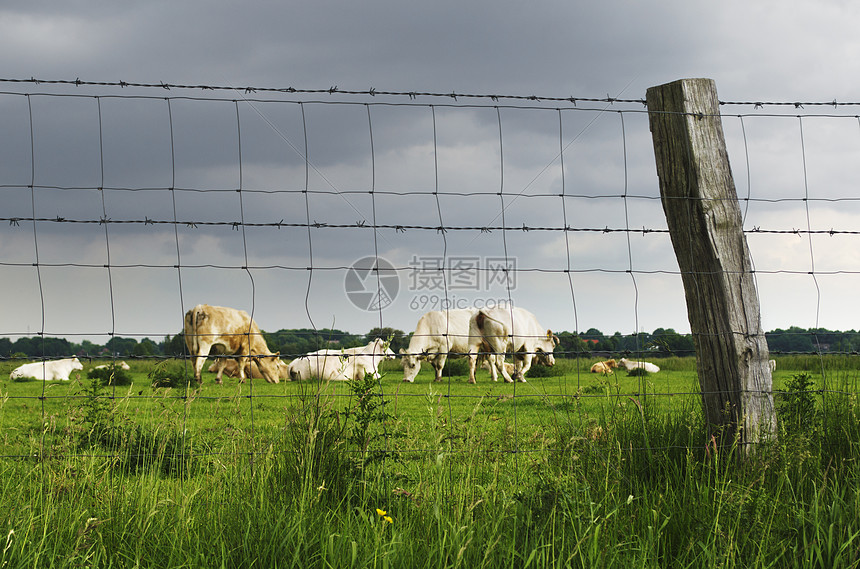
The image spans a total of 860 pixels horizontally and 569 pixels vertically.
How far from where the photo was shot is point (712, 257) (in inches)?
174

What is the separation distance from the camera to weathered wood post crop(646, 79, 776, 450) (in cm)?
433

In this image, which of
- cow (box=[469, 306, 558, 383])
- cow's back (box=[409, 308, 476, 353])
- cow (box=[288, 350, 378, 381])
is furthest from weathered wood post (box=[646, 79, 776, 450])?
cow's back (box=[409, 308, 476, 353])

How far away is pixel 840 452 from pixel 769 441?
591 millimetres

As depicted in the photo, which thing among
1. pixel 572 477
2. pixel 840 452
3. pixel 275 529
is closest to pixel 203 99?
pixel 275 529

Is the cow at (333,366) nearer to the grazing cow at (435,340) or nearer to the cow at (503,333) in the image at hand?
the grazing cow at (435,340)

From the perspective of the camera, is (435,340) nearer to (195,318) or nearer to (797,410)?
(195,318)

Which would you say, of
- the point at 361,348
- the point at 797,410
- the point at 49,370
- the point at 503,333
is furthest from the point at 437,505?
the point at 49,370

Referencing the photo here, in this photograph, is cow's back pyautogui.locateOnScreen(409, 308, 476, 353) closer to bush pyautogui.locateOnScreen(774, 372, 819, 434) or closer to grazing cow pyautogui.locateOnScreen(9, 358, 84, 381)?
grazing cow pyautogui.locateOnScreen(9, 358, 84, 381)

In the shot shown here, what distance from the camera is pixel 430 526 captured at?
2.76m

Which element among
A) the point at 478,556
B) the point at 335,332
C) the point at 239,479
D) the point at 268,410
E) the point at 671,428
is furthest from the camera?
the point at 268,410

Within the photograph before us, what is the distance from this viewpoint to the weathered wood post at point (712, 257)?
14.2ft

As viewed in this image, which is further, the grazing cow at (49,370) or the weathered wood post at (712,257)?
the grazing cow at (49,370)

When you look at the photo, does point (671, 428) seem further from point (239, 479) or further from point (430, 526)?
point (239, 479)

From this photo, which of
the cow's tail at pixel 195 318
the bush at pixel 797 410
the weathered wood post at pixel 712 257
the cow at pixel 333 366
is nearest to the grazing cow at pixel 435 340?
the cow at pixel 333 366
